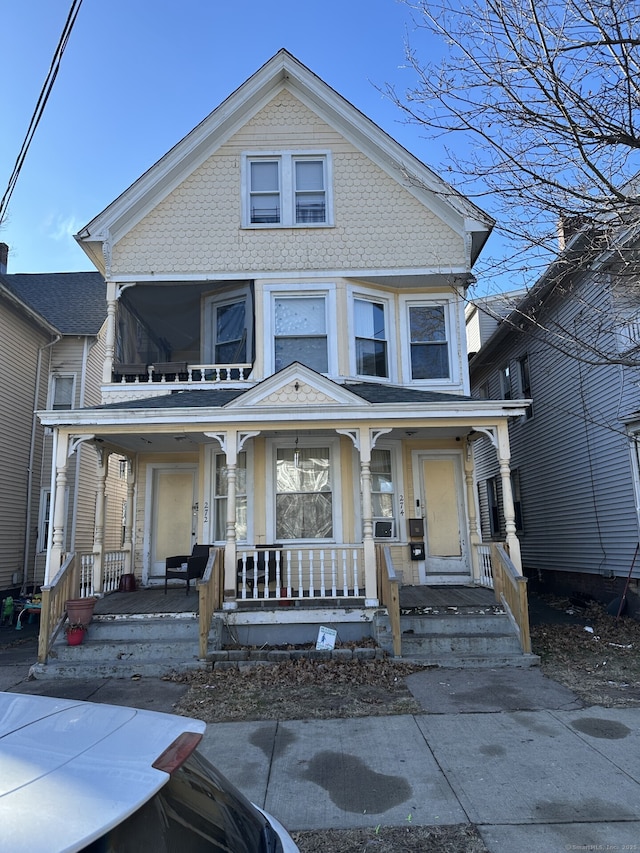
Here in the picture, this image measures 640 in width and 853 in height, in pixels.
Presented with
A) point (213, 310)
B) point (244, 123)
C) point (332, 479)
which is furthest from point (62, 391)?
point (332, 479)

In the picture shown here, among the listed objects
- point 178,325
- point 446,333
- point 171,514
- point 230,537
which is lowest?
point 230,537

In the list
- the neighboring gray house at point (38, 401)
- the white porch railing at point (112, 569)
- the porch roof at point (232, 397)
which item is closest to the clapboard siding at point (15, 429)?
the neighboring gray house at point (38, 401)

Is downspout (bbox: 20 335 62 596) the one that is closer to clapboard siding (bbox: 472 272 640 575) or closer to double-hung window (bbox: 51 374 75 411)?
double-hung window (bbox: 51 374 75 411)

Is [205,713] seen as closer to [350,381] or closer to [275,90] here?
[350,381]

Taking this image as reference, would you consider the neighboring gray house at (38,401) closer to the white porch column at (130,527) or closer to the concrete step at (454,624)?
the white porch column at (130,527)

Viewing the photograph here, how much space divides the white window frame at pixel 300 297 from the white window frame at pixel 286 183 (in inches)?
48.8

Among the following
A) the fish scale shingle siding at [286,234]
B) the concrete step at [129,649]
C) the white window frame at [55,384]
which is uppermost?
the fish scale shingle siding at [286,234]

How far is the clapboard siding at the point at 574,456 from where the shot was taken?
11.5m

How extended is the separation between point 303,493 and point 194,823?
8943 millimetres

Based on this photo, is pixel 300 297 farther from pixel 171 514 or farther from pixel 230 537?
pixel 171 514

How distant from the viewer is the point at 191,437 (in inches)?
406

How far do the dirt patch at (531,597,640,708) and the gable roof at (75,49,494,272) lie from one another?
7.12 m

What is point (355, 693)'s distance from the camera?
6.82m

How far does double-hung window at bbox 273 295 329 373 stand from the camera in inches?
431
